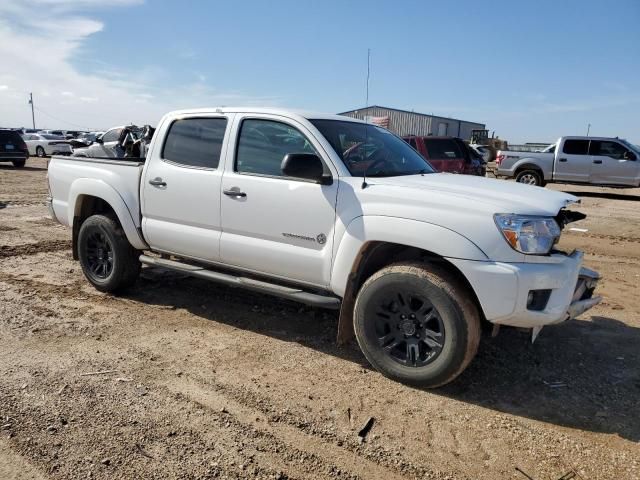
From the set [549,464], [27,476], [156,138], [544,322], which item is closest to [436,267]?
[544,322]

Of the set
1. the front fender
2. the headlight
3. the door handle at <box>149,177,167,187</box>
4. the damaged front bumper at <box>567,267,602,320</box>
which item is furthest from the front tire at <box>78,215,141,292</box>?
the damaged front bumper at <box>567,267,602,320</box>

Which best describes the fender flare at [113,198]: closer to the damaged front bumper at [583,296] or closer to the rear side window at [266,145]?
the rear side window at [266,145]

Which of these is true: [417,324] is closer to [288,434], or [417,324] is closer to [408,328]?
[408,328]

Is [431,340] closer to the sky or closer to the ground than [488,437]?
closer to the sky

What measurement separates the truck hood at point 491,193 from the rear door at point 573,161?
1499cm

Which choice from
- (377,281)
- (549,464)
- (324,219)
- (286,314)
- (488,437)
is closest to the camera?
(549,464)

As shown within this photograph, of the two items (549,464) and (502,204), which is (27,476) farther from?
(502,204)

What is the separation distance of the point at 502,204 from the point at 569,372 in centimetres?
152

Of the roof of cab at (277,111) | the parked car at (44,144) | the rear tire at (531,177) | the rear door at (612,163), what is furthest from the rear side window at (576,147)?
the parked car at (44,144)

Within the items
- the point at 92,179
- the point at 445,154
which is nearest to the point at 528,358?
the point at 92,179

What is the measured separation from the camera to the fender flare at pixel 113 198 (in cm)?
510

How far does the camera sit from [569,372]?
393 cm

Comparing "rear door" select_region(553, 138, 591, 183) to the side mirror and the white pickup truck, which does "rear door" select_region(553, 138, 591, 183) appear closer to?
the white pickup truck

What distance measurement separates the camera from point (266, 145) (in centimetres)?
436
